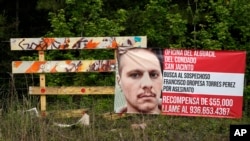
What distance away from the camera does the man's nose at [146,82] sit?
11273 millimetres

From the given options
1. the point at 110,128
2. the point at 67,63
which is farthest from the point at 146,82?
the point at 67,63

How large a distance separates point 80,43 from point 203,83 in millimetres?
2709

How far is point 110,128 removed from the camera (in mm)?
10547

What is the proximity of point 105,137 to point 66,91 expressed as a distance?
218 cm

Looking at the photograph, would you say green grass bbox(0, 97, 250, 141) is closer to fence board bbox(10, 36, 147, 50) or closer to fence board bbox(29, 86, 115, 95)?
fence board bbox(29, 86, 115, 95)

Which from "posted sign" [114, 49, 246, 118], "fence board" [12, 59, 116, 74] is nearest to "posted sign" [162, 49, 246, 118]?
"posted sign" [114, 49, 246, 118]

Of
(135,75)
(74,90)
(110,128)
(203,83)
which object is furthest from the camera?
(74,90)

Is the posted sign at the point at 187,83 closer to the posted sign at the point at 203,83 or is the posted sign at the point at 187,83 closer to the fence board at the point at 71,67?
the posted sign at the point at 203,83

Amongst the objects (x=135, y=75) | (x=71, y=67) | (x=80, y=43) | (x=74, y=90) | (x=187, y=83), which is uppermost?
(x=80, y=43)

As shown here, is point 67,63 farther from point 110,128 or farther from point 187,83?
point 187,83

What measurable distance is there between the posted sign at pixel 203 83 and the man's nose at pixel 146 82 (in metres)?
0.29

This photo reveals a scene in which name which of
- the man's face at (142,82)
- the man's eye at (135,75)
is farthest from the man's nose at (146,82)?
the man's eye at (135,75)

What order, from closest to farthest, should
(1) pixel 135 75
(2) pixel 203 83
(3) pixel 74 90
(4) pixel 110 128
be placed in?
(4) pixel 110 128
(2) pixel 203 83
(1) pixel 135 75
(3) pixel 74 90

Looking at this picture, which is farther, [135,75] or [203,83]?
[135,75]
